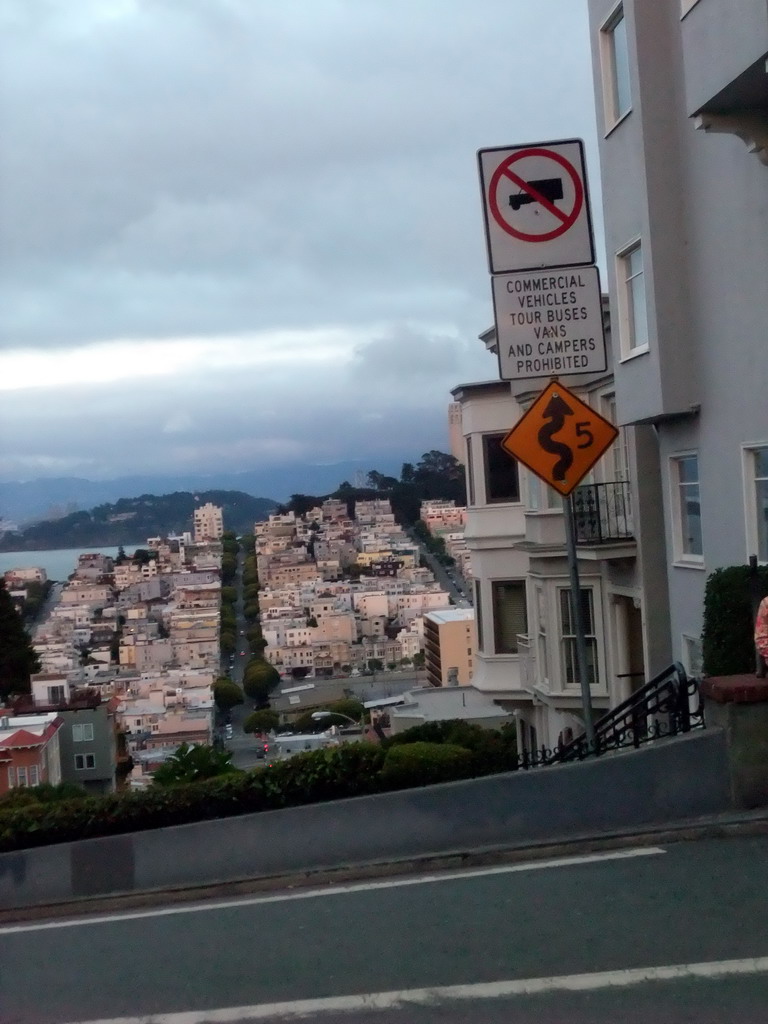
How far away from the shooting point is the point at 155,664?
67.1 m

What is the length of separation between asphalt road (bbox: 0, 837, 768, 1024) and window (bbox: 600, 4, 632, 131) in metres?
10.6

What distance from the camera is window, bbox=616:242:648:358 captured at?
15125mm

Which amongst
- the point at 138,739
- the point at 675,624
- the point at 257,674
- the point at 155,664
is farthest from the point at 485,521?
the point at 155,664

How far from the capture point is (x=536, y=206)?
8.09 meters

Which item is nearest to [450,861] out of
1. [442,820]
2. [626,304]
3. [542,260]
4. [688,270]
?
[442,820]

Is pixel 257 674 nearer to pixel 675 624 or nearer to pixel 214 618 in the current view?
pixel 214 618

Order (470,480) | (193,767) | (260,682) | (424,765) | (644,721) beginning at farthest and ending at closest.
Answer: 1. (260,682)
2. (470,480)
3. (193,767)
4. (424,765)
5. (644,721)

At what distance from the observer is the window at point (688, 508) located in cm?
1502

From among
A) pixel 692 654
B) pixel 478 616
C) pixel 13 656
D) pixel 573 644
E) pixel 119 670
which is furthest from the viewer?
pixel 119 670

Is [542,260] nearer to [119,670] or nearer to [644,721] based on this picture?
[644,721]

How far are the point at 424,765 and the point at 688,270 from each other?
656 cm

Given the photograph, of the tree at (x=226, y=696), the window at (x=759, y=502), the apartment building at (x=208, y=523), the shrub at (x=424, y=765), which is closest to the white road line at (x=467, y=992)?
the shrub at (x=424, y=765)

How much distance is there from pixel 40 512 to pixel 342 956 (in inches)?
3687

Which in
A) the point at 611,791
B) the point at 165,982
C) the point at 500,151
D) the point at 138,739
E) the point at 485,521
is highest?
the point at 500,151
